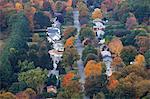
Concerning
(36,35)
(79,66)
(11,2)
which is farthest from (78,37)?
(11,2)

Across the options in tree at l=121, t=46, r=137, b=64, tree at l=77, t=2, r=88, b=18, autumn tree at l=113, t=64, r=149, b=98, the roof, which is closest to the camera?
autumn tree at l=113, t=64, r=149, b=98

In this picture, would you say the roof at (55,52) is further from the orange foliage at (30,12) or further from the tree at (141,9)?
the tree at (141,9)

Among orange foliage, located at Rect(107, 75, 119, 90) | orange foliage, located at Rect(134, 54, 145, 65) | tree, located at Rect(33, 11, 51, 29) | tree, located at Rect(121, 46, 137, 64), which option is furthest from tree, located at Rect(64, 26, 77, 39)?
orange foliage, located at Rect(107, 75, 119, 90)

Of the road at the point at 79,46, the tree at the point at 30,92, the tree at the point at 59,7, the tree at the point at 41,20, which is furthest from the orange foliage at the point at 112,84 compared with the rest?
the tree at the point at 59,7

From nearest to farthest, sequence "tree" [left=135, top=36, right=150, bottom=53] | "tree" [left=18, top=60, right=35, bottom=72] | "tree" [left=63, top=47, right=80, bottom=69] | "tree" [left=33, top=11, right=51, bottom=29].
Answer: "tree" [left=18, top=60, right=35, bottom=72] → "tree" [left=63, top=47, right=80, bottom=69] → "tree" [left=135, top=36, right=150, bottom=53] → "tree" [left=33, top=11, right=51, bottom=29]

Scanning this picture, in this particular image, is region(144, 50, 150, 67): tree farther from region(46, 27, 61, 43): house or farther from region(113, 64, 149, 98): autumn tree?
region(46, 27, 61, 43): house

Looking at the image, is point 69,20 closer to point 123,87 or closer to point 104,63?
point 104,63
